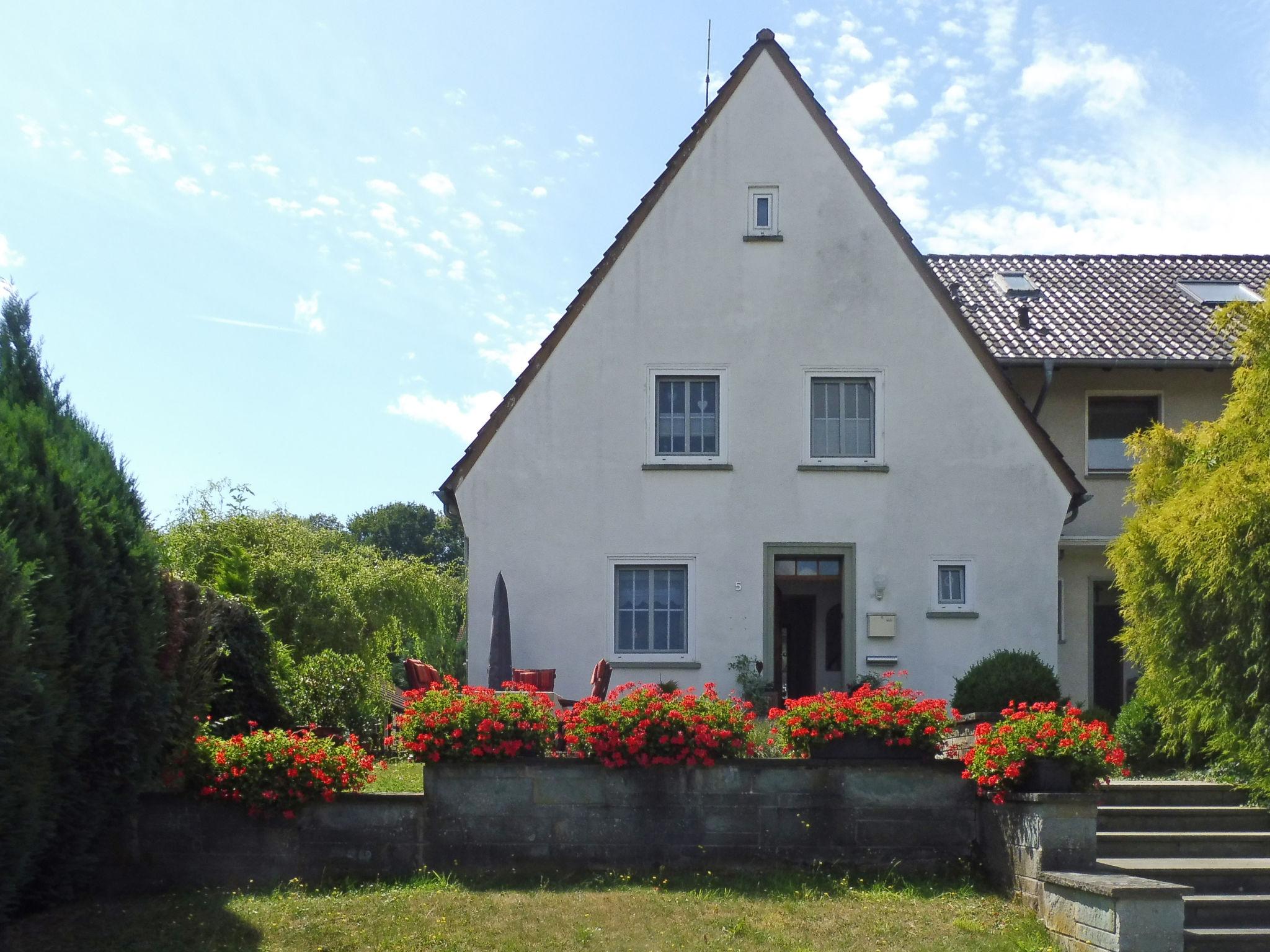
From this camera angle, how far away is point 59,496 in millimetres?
8680

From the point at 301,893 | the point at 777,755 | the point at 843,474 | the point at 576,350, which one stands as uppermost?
the point at 576,350

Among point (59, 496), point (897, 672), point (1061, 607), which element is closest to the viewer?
point (59, 496)

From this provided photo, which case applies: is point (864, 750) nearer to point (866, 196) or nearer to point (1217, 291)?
point (866, 196)

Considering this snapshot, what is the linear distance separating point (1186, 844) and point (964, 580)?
645cm

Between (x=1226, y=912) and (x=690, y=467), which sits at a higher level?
(x=690, y=467)

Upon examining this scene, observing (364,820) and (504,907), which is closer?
(504,907)

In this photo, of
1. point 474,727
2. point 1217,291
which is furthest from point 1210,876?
point 1217,291

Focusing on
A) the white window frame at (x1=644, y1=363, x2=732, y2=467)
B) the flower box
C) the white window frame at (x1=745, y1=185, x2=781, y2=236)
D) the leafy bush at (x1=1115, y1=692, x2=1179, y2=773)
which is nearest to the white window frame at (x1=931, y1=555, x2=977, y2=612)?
the leafy bush at (x1=1115, y1=692, x2=1179, y2=773)

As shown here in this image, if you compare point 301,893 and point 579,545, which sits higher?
point 579,545

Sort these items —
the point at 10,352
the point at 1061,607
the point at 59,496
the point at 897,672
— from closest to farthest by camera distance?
the point at 59,496 < the point at 10,352 < the point at 897,672 < the point at 1061,607

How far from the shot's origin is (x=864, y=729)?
1020 cm

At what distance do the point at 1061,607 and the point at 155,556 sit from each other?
1316 cm

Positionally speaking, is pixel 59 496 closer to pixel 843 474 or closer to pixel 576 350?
pixel 576 350

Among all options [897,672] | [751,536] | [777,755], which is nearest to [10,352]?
[777,755]
